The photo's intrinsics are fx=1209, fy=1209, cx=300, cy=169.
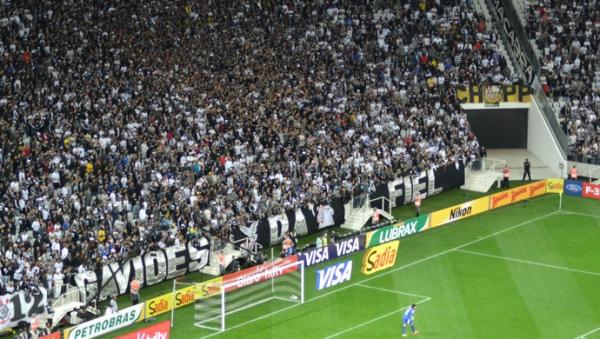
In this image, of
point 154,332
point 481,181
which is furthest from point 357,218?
point 154,332

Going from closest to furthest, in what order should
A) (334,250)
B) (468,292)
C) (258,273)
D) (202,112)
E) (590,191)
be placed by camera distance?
(258,273), (468,292), (334,250), (202,112), (590,191)

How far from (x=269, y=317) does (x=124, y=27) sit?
863 inches

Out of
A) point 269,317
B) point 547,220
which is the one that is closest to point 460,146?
point 547,220

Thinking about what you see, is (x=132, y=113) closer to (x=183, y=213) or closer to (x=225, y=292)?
(x=183, y=213)

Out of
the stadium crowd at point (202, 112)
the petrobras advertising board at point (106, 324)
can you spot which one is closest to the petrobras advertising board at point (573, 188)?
the stadium crowd at point (202, 112)

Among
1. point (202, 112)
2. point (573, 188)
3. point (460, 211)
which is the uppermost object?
point (202, 112)

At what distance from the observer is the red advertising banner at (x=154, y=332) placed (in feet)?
120

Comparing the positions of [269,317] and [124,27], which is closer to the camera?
[269,317]

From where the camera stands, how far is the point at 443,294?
1844 inches

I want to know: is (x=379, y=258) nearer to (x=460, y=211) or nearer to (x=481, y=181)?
(x=460, y=211)

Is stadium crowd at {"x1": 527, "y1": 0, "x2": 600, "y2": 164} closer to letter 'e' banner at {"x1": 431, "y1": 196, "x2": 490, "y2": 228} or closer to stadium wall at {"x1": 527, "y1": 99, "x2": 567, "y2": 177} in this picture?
stadium wall at {"x1": 527, "y1": 99, "x2": 567, "y2": 177}

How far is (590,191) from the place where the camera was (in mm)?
61906

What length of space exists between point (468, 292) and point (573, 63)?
85.7 feet

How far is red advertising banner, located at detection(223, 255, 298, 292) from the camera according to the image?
4409cm
